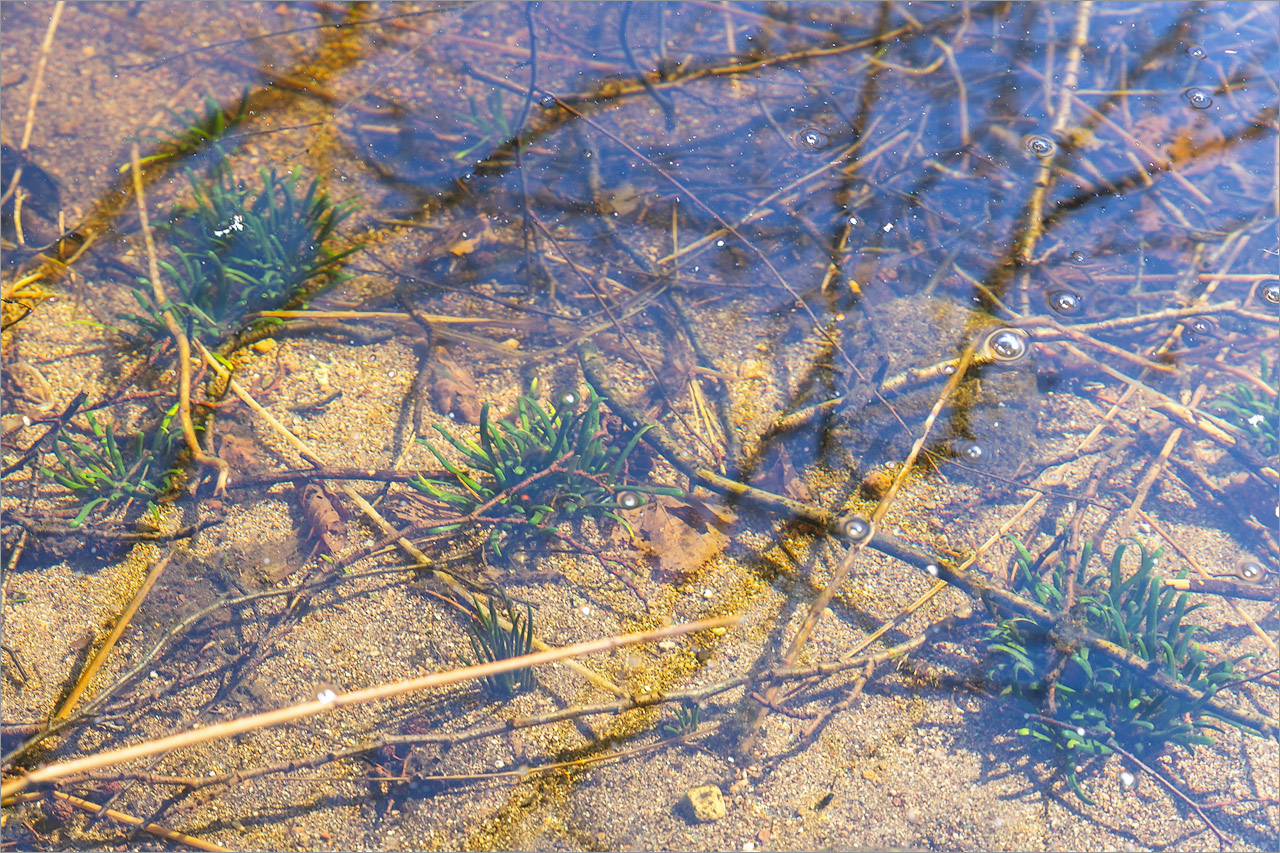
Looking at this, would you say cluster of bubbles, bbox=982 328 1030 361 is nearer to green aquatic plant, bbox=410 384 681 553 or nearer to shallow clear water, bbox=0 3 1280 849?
shallow clear water, bbox=0 3 1280 849

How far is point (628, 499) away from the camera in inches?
112

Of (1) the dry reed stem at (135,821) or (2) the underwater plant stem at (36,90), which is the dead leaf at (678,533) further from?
(2) the underwater plant stem at (36,90)

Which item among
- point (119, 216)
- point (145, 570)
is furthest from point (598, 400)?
point (119, 216)

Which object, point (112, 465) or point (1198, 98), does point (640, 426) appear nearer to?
point (112, 465)

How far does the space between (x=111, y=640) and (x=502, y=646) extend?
1.33 metres

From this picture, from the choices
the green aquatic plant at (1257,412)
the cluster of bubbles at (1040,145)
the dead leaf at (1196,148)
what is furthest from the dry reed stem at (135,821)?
the dead leaf at (1196,148)

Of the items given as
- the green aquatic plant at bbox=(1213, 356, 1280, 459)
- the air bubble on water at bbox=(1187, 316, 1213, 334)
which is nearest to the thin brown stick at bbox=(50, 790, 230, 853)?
the green aquatic plant at bbox=(1213, 356, 1280, 459)

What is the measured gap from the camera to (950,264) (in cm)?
352

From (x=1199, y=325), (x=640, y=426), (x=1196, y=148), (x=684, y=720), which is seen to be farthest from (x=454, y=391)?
(x=1196, y=148)

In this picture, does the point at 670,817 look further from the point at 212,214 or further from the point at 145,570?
the point at 212,214

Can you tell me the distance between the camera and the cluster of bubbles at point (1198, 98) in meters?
4.21

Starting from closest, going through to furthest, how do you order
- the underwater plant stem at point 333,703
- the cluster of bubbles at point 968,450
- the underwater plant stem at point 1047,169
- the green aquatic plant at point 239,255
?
1. the underwater plant stem at point 333,703
2. the cluster of bubbles at point 968,450
3. the green aquatic plant at point 239,255
4. the underwater plant stem at point 1047,169

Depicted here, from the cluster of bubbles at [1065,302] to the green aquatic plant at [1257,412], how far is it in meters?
0.68

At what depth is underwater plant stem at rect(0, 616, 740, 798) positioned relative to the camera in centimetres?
214
